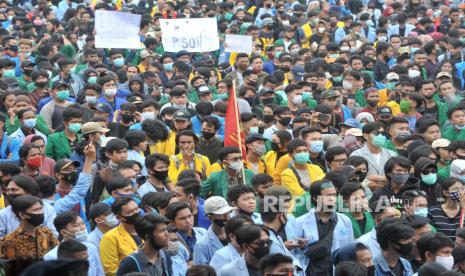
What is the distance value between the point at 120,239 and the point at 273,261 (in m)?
1.64

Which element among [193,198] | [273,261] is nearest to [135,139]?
[193,198]

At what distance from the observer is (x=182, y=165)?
12469mm

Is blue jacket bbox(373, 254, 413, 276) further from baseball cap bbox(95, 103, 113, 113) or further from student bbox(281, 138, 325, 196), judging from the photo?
baseball cap bbox(95, 103, 113, 113)

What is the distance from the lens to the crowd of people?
30.7 ft

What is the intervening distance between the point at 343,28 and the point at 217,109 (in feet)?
32.9

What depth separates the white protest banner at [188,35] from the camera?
2006cm

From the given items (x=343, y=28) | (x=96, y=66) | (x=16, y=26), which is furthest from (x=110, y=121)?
(x=343, y=28)

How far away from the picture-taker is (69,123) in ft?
44.2

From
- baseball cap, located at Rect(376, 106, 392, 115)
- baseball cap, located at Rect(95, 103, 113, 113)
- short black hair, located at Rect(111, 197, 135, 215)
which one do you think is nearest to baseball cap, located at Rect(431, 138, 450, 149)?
baseball cap, located at Rect(376, 106, 392, 115)

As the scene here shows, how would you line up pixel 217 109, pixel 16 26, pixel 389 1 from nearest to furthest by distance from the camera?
pixel 217 109
pixel 16 26
pixel 389 1

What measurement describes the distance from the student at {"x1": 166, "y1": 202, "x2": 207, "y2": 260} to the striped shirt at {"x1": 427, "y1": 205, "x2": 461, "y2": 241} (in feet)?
7.29

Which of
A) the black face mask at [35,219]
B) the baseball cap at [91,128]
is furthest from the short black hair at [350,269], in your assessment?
the baseball cap at [91,128]

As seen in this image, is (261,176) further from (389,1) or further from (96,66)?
(389,1)

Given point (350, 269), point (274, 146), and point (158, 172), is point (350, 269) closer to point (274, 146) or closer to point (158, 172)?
point (158, 172)
